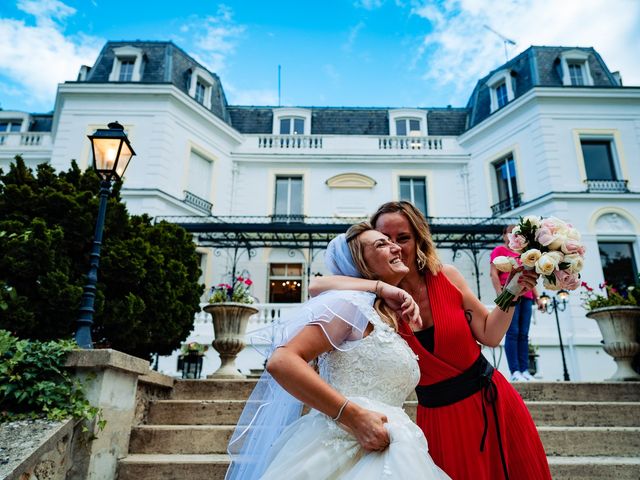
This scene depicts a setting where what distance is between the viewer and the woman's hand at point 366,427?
1471 millimetres

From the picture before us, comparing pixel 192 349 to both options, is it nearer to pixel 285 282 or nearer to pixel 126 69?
pixel 285 282

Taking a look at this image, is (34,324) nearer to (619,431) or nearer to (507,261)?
(507,261)

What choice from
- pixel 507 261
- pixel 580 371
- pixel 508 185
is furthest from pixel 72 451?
pixel 508 185

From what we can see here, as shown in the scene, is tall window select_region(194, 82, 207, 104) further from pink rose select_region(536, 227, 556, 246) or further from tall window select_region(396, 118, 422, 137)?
pink rose select_region(536, 227, 556, 246)

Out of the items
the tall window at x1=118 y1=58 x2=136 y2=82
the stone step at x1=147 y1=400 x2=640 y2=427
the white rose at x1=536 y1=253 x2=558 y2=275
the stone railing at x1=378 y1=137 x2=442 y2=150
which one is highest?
the tall window at x1=118 y1=58 x2=136 y2=82

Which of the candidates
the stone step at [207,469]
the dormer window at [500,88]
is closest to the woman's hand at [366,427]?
the stone step at [207,469]

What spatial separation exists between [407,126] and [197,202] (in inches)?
358

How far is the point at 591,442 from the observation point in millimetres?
3672

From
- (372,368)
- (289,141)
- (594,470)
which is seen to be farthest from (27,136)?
(594,470)

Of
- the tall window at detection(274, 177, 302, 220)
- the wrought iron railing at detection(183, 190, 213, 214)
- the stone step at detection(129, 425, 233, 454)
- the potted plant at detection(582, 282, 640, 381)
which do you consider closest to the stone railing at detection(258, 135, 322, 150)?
the tall window at detection(274, 177, 302, 220)

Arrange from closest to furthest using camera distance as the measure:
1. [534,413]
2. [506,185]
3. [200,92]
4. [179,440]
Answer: [179,440] < [534,413] < [506,185] < [200,92]

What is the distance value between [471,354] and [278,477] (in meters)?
1.10

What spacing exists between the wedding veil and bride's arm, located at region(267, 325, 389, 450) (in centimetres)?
15

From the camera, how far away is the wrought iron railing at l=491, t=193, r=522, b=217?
14.1 m
